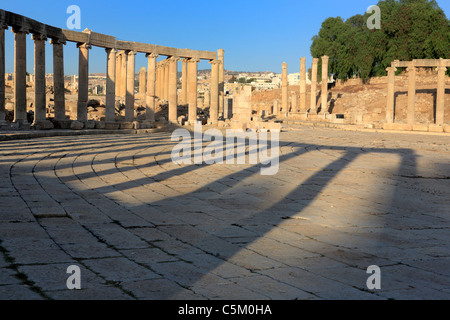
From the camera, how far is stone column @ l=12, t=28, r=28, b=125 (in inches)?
885

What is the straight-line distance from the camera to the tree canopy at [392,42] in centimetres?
5544

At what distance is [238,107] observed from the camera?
26.6 metres

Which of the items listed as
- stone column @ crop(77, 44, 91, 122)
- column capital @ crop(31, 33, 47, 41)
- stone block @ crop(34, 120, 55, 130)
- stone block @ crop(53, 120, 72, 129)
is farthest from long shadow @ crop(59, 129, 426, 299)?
column capital @ crop(31, 33, 47, 41)

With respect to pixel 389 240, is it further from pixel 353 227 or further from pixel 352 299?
pixel 352 299

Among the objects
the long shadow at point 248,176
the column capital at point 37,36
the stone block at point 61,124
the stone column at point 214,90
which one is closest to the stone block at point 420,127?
the stone column at point 214,90

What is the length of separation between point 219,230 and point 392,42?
191ft

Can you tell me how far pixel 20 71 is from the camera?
22953 mm

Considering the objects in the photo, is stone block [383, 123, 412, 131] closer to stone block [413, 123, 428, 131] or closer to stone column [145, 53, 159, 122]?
stone block [413, 123, 428, 131]

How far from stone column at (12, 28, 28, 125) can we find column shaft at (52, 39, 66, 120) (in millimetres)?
2067

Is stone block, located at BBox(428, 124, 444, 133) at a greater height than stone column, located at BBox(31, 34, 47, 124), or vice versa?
stone column, located at BBox(31, 34, 47, 124)

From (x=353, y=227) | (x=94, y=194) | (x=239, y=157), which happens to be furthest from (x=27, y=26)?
(x=353, y=227)

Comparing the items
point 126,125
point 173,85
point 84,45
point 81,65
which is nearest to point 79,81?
point 81,65

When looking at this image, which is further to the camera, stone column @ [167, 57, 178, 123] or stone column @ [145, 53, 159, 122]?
stone column @ [167, 57, 178, 123]
